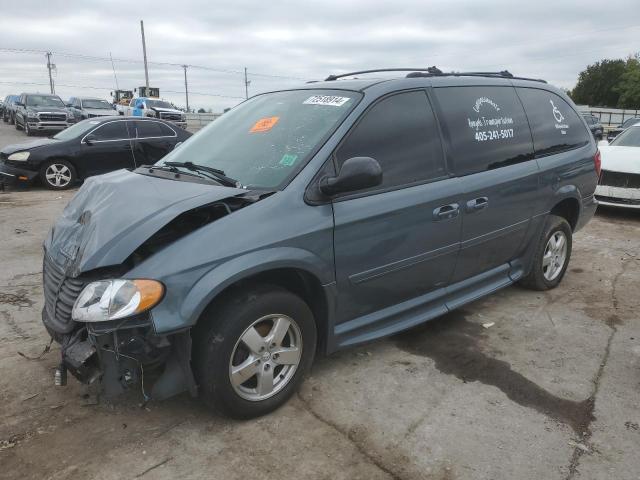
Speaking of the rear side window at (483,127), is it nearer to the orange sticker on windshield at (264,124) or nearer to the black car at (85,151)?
the orange sticker on windshield at (264,124)

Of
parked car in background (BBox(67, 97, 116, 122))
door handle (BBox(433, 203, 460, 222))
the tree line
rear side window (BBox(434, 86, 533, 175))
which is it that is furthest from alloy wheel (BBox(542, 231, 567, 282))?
the tree line

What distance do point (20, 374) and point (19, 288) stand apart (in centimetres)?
186

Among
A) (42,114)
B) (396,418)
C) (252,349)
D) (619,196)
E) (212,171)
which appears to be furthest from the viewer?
(42,114)

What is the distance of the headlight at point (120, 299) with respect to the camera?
2.43 m

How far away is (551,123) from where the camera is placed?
4691 mm

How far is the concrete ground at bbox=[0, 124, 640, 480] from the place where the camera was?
2553 millimetres

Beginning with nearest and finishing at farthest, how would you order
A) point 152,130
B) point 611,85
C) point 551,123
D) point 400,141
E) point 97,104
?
1. point 400,141
2. point 551,123
3. point 152,130
4. point 97,104
5. point 611,85

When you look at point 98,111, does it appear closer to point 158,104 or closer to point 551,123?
point 158,104

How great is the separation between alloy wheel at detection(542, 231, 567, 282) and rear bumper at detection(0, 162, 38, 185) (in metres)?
9.71

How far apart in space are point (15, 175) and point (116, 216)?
9002 millimetres

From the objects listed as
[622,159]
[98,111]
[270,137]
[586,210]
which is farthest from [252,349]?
[98,111]

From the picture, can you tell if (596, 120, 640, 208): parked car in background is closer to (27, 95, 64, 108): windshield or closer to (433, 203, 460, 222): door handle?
(433, 203, 460, 222): door handle

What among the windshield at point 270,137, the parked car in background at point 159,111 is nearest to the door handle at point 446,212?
the windshield at point 270,137

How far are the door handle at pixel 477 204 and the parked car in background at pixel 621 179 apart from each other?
567 centimetres
